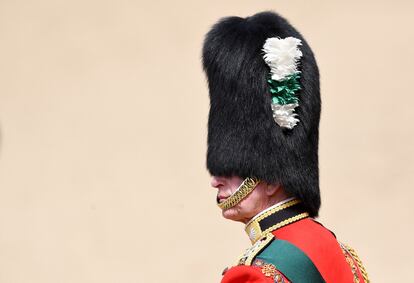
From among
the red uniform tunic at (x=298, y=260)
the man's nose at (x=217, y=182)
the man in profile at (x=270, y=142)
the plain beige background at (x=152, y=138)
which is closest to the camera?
the red uniform tunic at (x=298, y=260)

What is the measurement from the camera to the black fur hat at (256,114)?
294 cm

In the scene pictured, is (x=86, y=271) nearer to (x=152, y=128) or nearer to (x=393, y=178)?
(x=152, y=128)

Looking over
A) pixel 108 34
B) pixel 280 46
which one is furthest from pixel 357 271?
pixel 108 34

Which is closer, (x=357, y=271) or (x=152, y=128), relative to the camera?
(x=357, y=271)

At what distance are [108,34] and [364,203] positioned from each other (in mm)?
1783

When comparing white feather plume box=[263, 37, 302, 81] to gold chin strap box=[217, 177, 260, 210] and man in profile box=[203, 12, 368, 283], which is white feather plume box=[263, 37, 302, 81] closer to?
man in profile box=[203, 12, 368, 283]

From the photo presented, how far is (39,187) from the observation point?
6.08 metres

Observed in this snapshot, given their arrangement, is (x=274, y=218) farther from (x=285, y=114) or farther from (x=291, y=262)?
(x=285, y=114)

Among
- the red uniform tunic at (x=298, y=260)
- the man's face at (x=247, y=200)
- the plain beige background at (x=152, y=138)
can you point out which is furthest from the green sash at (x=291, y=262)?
the plain beige background at (x=152, y=138)

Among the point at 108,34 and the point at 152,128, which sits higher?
the point at 108,34

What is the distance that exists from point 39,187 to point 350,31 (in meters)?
2.03

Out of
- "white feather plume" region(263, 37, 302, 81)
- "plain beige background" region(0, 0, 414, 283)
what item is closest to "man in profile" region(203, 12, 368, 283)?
"white feather plume" region(263, 37, 302, 81)

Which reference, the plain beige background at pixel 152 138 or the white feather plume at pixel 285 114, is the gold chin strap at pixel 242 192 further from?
the plain beige background at pixel 152 138

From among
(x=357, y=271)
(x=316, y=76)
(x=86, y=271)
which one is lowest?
(x=86, y=271)
